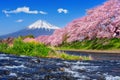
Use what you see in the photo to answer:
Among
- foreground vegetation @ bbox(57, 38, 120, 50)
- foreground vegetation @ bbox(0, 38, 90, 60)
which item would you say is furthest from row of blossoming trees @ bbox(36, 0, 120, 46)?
foreground vegetation @ bbox(0, 38, 90, 60)

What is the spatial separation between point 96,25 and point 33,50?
59723 mm

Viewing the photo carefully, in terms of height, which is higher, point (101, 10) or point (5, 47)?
point (101, 10)

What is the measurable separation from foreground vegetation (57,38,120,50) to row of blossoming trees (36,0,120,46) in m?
1.53

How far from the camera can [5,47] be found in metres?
51.0

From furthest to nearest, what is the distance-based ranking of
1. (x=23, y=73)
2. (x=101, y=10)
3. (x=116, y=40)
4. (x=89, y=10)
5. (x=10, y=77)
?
1. (x=89, y=10)
2. (x=101, y=10)
3. (x=116, y=40)
4. (x=23, y=73)
5. (x=10, y=77)

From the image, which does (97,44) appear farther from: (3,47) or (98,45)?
(3,47)

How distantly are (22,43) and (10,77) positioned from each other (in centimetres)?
2500

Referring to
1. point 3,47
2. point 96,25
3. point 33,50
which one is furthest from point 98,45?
point 33,50

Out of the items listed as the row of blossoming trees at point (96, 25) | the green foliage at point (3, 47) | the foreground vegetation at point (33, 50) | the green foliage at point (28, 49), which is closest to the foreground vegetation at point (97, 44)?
the row of blossoming trees at point (96, 25)

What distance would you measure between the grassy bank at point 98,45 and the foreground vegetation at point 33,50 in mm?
38001

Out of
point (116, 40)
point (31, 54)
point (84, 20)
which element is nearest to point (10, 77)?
point (31, 54)

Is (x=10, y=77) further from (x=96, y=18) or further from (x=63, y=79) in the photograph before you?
(x=96, y=18)

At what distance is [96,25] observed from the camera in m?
107

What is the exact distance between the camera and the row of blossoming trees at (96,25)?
326ft
